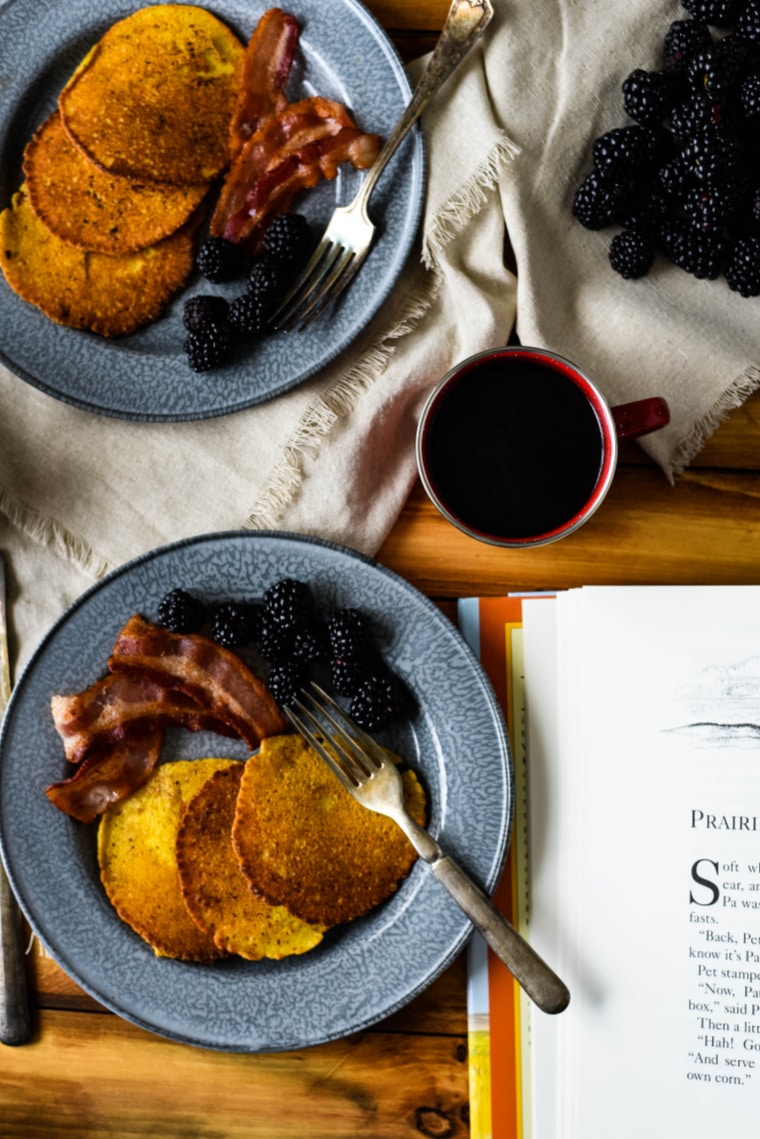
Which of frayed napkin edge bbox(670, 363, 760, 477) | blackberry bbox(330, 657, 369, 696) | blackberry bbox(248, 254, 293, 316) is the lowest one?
blackberry bbox(330, 657, 369, 696)

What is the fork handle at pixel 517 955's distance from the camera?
1.16 metres

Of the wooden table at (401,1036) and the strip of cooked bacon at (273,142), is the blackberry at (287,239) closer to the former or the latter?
the strip of cooked bacon at (273,142)

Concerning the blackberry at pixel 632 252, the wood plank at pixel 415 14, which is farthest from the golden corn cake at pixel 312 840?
the wood plank at pixel 415 14

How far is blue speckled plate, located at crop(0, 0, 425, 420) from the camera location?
128cm

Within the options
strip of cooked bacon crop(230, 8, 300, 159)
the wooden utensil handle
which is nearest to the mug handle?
strip of cooked bacon crop(230, 8, 300, 159)

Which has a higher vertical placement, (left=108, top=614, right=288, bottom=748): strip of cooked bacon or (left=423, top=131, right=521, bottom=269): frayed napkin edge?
(left=423, top=131, right=521, bottom=269): frayed napkin edge

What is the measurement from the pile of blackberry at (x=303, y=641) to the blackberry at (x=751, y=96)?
0.73 meters

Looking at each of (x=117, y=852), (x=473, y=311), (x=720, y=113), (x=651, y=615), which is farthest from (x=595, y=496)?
(x=117, y=852)

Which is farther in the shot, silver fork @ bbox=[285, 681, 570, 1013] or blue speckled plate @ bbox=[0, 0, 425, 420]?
blue speckled plate @ bbox=[0, 0, 425, 420]

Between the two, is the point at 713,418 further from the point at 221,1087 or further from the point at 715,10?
the point at 221,1087

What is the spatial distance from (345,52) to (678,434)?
2.02 ft

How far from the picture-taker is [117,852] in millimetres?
1271

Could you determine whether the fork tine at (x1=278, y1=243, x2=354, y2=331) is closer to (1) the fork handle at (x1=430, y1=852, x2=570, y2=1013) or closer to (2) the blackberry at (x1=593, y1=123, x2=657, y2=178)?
(2) the blackberry at (x1=593, y1=123, x2=657, y2=178)

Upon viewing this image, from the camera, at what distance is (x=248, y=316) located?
1.25m
